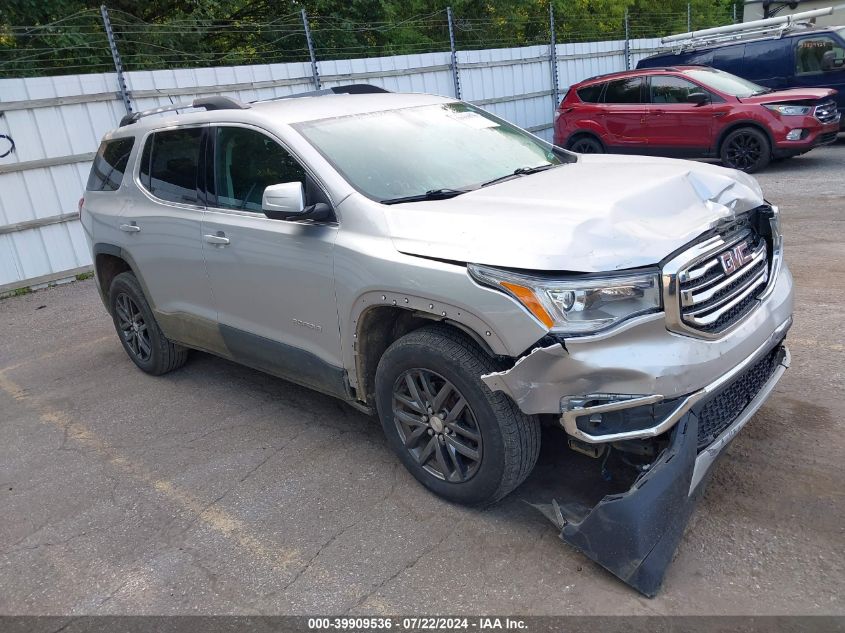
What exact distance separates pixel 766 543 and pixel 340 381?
2105 millimetres

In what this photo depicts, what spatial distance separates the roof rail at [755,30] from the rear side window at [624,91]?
2.73 metres

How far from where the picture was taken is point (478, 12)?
19.2m

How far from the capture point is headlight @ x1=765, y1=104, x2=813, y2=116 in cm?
1106

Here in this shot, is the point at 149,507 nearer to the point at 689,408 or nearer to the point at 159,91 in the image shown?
the point at 689,408

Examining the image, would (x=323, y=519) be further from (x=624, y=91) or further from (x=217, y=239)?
(x=624, y=91)

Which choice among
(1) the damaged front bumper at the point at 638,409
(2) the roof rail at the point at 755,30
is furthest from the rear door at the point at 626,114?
(1) the damaged front bumper at the point at 638,409

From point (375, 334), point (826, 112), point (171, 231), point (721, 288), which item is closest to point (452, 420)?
point (375, 334)

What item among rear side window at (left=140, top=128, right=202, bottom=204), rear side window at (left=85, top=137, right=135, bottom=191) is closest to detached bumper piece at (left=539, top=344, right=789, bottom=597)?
rear side window at (left=140, top=128, right=202, bottom=204)

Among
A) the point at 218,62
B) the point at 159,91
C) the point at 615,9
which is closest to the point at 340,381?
the point at 159,91

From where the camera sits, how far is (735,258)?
326 cm

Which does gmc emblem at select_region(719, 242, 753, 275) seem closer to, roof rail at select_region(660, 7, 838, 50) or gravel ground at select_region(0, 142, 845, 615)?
gravel ground at select_region(0, 142, 845, 615)

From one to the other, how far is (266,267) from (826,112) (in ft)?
34.2

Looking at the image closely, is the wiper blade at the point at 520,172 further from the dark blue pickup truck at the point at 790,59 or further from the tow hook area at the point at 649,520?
the dark blue pickup truck at the point at 790,59

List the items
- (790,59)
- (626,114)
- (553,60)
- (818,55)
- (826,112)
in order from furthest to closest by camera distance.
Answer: (553,60) < (790,59) < (818,55) < (626,114) < (826,112)
